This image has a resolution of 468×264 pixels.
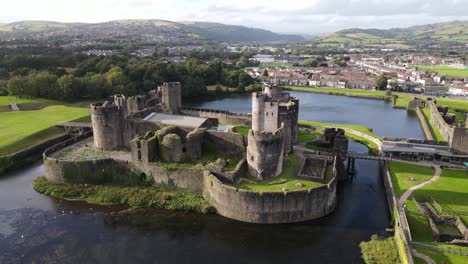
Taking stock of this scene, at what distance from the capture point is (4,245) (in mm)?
25578

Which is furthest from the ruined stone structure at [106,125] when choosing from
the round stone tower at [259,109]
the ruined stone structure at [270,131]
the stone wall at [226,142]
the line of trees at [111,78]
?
the line of trees at [111,78]

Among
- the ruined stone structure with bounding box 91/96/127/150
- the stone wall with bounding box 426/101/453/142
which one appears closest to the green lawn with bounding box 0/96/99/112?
the ruined stone structure with bounding box 91/96/127/150

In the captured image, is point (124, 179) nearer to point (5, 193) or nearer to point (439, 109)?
point (5, 193)

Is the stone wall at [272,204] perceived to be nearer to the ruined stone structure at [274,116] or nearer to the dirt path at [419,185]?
the dirt path at [419,185]

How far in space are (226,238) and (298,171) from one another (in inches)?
385

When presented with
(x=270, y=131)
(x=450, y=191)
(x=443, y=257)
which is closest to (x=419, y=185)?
(x=450, y=191)

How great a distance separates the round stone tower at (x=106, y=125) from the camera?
3725 centimetres

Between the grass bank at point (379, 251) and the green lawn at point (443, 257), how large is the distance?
175 cm

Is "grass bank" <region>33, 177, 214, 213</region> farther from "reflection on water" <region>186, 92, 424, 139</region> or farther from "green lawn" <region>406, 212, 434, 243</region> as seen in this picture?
"reflection on water" <region>186, 92, 424, 139</region>

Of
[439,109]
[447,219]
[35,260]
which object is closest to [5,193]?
[35,260]

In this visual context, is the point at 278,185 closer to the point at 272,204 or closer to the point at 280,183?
the point at 280,183

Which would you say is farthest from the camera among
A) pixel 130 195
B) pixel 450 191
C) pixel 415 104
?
pixel 415 104

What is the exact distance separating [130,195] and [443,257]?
23770mm

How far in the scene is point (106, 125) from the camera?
3731 centimetres
